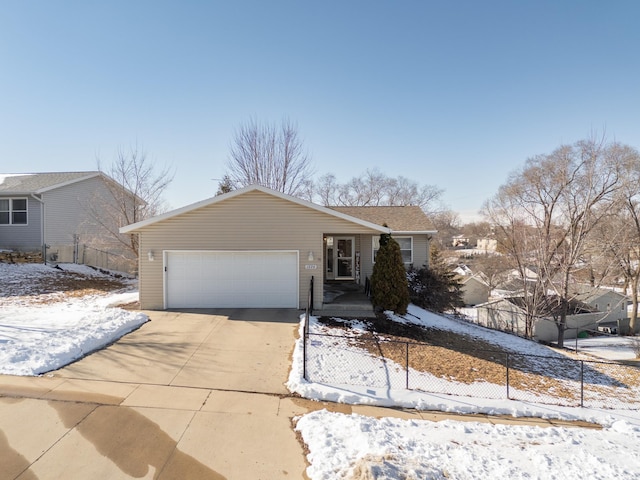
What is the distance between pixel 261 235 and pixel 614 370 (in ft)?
41.4

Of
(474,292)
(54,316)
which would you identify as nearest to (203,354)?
(54,316)

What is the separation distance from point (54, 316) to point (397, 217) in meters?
13.9

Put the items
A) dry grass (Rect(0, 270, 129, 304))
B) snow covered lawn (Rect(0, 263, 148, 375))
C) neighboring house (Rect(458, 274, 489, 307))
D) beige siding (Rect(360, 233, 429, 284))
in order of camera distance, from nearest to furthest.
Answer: snow covered lawn (Rect(0, 263, 148, 375)) < dry grass (Rect(0, 270, 129, 304)) < beige siding (Rect(360, 233, 429, 284)) < neighboring house (Rect(458, 274, 489, 307))

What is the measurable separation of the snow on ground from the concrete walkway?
267 millimetres

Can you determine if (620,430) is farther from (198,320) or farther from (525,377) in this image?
(198,320)

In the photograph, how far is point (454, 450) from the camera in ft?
14.1

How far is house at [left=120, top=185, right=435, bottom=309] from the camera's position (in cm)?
1120

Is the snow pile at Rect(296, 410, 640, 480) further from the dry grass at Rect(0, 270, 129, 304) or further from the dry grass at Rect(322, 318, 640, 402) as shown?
the dry grass at Rect(0, 270, 129, 304)

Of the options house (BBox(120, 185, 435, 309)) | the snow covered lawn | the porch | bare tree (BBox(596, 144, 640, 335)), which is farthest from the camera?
bare tree (BBox(596, 144, 640, 335))

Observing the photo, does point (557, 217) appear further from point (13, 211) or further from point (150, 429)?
point (13, 211)

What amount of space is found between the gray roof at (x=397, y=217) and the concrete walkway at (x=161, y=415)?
9882 millimetres

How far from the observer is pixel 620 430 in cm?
557

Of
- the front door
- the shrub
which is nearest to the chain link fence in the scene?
the shrub

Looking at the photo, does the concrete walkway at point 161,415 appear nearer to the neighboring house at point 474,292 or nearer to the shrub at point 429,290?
the shrub at point 429,290
